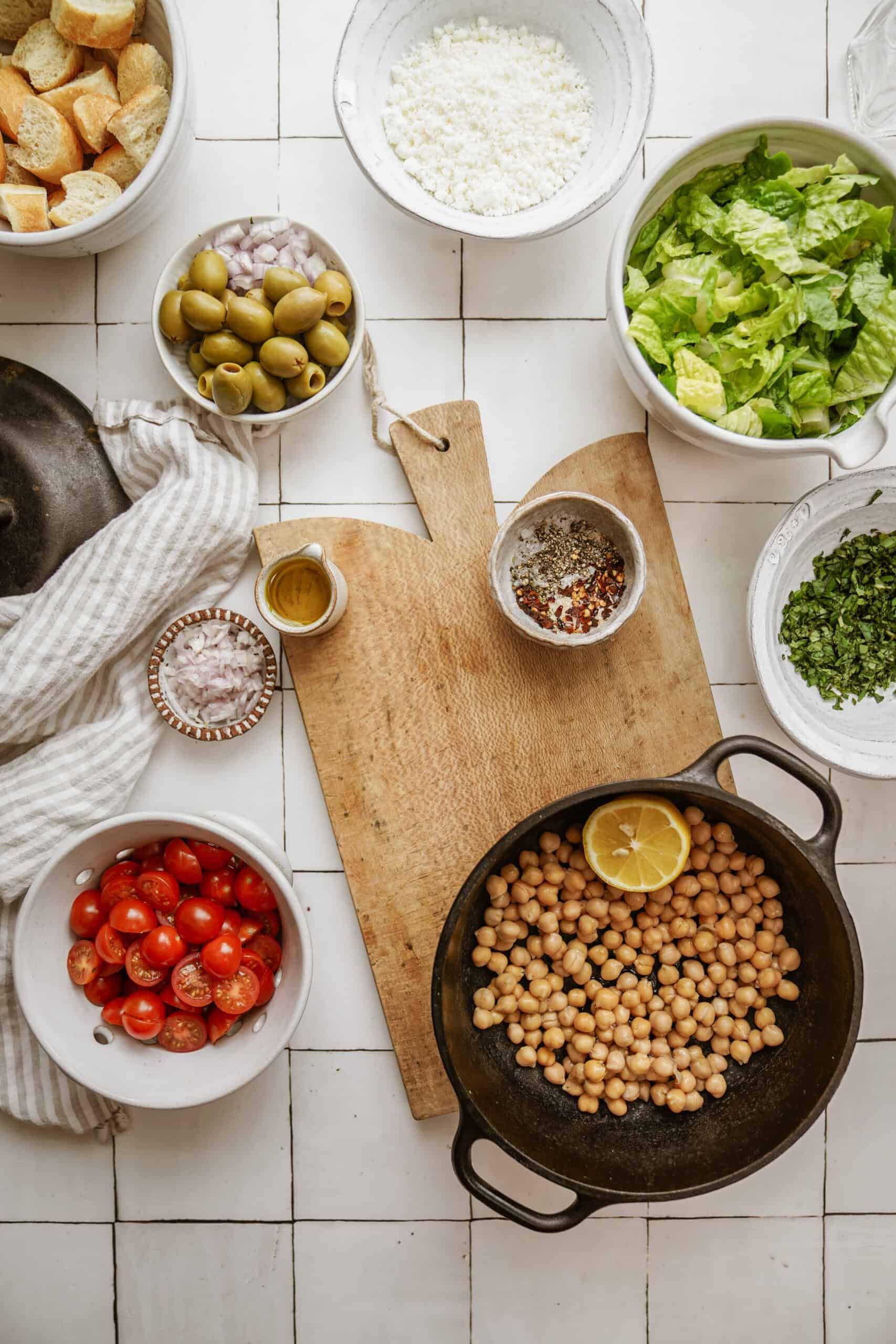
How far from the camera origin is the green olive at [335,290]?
4.40 feet

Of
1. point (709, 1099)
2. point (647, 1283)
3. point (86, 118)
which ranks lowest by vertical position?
point (647, 1283)

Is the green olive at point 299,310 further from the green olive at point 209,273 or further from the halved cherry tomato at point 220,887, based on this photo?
the halved cherry tomato at point 220,887

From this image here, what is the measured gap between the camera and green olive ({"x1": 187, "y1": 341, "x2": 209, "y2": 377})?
4.44 ft

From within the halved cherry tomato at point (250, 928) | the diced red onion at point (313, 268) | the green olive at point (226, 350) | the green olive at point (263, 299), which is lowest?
the halved cherry tomato at point (250, 928)

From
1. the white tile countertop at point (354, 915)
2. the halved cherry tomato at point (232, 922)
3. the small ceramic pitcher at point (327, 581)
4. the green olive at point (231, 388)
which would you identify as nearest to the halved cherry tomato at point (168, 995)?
the halved cherry tomato at point (232, 922)

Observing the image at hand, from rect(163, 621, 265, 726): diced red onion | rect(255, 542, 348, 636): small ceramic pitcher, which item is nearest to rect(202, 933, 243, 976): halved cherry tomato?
rect(163, 621, 265, 726): diced red onion

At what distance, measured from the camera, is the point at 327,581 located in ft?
4.52

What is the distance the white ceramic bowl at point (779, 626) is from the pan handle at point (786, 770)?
0.16m

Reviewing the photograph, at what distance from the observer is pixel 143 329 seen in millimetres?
1482

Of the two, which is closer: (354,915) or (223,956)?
(223,956)

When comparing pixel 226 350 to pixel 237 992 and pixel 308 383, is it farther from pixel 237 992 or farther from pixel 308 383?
pixel 237 992

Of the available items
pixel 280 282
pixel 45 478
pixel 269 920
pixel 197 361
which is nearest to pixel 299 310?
pixel 280 282

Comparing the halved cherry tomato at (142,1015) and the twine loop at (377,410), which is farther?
the twine loop at (377,410)

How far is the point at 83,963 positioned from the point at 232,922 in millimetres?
224
